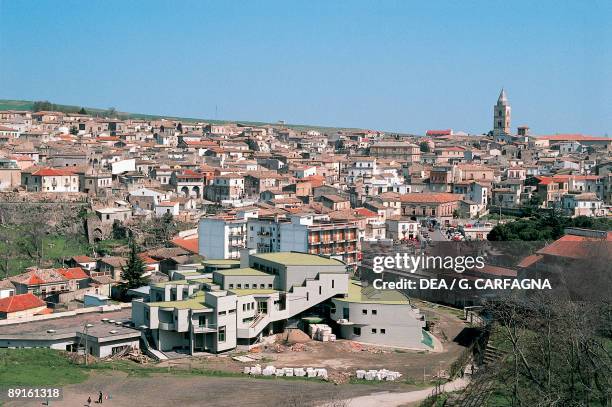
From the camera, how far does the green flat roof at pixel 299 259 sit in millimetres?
22359

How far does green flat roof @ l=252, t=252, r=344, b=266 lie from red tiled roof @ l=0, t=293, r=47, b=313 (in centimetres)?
566

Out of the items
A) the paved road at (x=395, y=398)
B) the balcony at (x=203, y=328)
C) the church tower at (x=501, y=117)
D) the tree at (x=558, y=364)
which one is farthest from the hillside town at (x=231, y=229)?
the church tower at (x=501, y=117)

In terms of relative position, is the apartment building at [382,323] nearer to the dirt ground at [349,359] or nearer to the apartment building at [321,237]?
the dirt ground at [349,359]

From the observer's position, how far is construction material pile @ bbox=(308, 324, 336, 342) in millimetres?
21266

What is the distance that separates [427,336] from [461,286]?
12.2 ft

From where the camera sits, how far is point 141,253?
1151 inches

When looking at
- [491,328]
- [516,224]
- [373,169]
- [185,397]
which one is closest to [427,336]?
[491,328]

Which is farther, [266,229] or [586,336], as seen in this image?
[266,229]

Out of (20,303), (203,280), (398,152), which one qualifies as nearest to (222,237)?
(203,280)

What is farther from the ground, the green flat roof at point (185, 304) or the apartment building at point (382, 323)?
the green flat roof at point (185, 304)

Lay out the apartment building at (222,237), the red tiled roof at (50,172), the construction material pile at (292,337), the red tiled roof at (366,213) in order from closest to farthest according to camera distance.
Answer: the construction material pile at (292,337) → the apartment building at (222,237) → the red tiled roof at (366,213) → the red tiled roof at (50,172)

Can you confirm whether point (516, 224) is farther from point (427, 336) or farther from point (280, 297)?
point (280, 297)

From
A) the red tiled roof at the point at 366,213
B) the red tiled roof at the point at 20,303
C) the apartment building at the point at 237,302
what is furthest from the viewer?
the red tiled roof at the point at 366,213

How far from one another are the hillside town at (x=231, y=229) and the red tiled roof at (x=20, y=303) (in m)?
0.05
